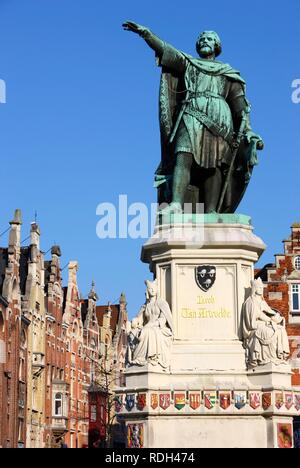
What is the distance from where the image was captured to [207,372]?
16.5 meters

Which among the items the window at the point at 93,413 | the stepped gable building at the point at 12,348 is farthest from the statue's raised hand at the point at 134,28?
the window at the point at 93,413

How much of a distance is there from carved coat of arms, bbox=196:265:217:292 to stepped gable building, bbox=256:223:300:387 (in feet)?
103

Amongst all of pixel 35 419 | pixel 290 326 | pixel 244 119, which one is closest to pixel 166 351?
pixel 244 119

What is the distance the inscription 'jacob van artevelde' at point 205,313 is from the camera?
1708cm

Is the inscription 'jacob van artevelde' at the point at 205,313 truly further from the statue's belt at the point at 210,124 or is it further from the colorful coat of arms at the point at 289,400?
the statue's belt at the point at 210,124

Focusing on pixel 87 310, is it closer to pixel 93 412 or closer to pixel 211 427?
pixel 93 412

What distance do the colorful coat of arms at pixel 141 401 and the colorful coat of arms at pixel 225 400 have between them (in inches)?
50.8

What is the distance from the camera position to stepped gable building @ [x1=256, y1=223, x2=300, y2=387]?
48.4 meters

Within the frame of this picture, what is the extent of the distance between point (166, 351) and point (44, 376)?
4698cm

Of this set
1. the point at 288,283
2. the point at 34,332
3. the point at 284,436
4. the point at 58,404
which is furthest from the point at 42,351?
the point at 284,436

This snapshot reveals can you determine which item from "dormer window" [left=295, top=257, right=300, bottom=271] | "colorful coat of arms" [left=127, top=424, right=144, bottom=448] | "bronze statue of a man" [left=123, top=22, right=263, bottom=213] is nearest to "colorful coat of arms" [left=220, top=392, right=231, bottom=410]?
"colorful coat of arms" [left=127, top=424, right=144, bottom=448]

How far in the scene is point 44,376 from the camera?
62344 mm

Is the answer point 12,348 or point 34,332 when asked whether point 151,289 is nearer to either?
point 12,348

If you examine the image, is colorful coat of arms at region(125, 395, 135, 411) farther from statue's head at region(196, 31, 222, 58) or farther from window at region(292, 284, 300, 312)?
window at region(292, 284, 300, 312)
